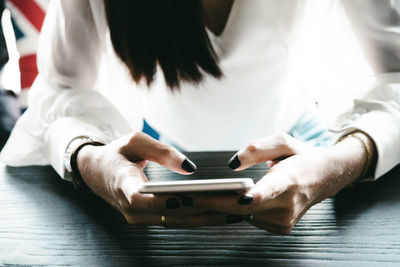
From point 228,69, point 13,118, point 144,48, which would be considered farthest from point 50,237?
point 13,118

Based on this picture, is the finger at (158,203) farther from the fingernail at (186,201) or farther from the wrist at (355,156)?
the wrist at (355,156)

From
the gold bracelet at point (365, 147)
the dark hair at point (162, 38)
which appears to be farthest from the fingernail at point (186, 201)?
the dark hair at point (162, 38)

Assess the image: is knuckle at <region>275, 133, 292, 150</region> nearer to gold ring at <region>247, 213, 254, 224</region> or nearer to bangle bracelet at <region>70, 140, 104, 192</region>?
gold ring at <region>247, 213, 254, 224</region>

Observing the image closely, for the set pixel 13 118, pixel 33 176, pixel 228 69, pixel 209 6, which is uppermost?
pixel 209 6

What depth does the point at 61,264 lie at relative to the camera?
12.3 inches

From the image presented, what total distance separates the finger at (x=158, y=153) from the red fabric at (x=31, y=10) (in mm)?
1068

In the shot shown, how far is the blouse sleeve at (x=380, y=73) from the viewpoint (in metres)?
0.46

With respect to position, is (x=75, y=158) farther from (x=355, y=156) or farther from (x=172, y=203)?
(x=355, y=156)

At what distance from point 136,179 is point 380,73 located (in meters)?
0.45

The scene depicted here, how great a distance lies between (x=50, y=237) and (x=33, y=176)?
0.73ft

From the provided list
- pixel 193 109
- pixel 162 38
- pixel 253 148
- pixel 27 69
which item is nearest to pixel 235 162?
pixel 253 148

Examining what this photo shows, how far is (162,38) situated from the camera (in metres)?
0.63

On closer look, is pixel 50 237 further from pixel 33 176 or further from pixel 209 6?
pixel 209 6

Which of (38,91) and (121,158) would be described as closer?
(121,158)
